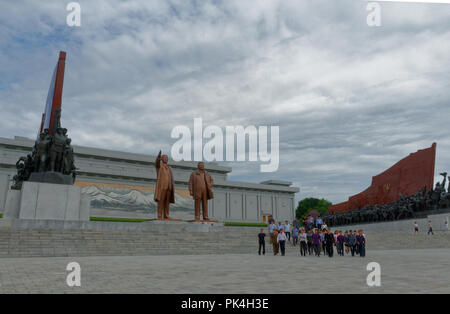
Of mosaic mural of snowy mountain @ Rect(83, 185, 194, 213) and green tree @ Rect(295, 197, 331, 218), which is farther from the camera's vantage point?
green tree @ Rect(295, 197, 331, 218)

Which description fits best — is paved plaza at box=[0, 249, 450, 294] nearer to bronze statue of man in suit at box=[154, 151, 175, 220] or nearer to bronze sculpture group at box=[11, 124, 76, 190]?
bronze statue of man in suit at box=[154, 151, 175, 220]

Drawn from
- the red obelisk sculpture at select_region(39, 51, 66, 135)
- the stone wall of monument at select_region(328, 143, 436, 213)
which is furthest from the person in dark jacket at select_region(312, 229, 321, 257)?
the stone wall of monument at select_region(328, 143, 436, 213)

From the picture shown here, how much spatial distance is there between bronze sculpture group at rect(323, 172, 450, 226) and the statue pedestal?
24.9 metres

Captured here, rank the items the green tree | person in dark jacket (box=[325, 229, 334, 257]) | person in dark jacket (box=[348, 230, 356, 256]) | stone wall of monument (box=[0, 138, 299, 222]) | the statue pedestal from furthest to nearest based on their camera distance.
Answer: the green tree → stone wall of monument (box=[0, 138, 299, 222]) → the statue pedestal → person in dark jacket (box=[348, 230, 356, 256]) → person in dark jacket (box=[325, 229, 334, 257])

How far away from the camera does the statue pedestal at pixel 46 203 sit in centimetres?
1548

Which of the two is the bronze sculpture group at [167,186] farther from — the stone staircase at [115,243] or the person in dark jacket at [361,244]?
the person in dark jacket at [361,244]

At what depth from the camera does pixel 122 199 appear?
43688 millimetres

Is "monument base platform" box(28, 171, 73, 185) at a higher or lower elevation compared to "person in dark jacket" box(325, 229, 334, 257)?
higher

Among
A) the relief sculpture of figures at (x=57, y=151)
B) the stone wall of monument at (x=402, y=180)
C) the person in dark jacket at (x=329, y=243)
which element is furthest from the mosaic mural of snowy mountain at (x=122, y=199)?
the person in dark jacket at (x=329, y=243)

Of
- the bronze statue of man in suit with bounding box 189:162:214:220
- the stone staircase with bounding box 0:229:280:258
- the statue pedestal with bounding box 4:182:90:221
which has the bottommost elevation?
the stone staircase with bounding box 0:229:280:258

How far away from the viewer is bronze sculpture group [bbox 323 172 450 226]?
27.8 meters

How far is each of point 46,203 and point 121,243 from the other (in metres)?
5.06

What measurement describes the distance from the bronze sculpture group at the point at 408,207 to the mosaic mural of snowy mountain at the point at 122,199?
2180 cm

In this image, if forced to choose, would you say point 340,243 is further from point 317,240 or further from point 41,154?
point 41,154
